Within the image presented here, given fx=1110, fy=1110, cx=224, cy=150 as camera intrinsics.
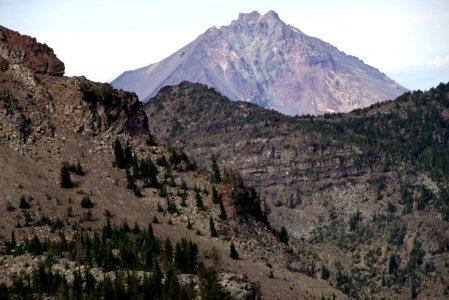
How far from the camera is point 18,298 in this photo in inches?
4345

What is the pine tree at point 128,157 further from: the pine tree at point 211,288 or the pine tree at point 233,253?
the pine tree at point 211,288

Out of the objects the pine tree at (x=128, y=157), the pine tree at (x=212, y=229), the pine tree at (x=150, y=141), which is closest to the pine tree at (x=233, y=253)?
the pine tree at (x=212, y=229)

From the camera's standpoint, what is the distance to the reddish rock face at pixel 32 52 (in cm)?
16725

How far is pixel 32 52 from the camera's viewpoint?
168625 mm

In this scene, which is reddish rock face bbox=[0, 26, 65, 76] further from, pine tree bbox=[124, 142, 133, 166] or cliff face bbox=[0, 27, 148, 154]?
pine tree bbox=[124, 142, 133, 166]

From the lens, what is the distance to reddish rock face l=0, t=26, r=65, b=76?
167m

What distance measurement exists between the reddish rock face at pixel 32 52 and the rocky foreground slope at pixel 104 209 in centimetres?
18

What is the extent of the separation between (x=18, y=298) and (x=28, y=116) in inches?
2118

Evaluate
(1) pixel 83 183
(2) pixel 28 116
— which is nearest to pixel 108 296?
(1) pixel 83 183

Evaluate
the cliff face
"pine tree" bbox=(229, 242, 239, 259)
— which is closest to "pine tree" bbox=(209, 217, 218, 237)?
"pine tree" bbox=(229, 242, 239, 259)

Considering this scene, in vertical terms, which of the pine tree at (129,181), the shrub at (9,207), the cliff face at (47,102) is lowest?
the shrub at (9,207)

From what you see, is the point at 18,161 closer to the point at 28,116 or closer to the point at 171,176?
the point at 28,116

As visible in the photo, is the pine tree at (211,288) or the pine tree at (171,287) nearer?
the pine tree at (211,288)

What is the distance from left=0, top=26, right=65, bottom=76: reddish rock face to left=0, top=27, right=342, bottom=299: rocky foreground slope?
18 centimetres
